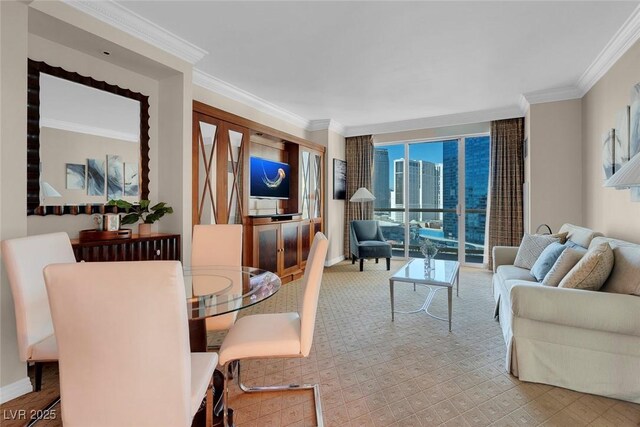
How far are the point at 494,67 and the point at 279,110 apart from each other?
3023 mm

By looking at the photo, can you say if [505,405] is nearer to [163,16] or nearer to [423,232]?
[163,16]

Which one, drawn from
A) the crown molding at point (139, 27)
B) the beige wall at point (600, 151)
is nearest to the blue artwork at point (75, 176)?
the crown molding at point (139, 27)

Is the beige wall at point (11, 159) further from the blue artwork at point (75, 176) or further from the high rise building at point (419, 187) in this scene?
the high rise building at point (419, 187)

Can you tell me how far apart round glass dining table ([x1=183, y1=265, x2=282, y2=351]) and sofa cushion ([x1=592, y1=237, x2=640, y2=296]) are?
84.3 inches

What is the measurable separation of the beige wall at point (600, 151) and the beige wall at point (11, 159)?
4666mm

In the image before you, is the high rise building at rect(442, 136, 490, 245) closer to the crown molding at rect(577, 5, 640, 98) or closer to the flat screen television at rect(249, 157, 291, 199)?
the crown molding at rect(577, 5, 640, 98)

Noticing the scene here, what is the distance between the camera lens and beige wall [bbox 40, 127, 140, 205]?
2406mm

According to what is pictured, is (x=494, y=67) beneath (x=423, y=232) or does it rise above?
above

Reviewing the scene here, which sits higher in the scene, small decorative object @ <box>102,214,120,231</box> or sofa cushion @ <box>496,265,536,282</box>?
small decorative object @ <box>102,214,120,231</box>

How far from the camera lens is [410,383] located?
2.09m

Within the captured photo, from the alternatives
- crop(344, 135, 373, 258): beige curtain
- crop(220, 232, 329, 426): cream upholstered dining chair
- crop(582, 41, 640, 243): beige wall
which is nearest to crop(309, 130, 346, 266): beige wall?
crop(344, 135, 373, 258): beige curtain

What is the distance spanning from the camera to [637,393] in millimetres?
1825

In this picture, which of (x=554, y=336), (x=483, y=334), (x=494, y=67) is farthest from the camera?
(x=494, y=67)

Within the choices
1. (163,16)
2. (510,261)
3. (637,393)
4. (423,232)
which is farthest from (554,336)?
(423,232)
